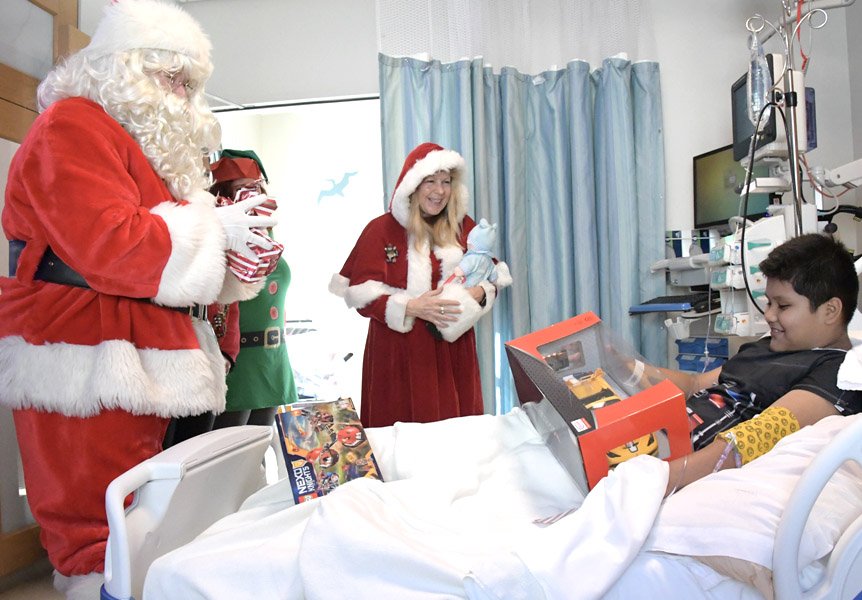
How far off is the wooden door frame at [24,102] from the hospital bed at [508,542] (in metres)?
1.20

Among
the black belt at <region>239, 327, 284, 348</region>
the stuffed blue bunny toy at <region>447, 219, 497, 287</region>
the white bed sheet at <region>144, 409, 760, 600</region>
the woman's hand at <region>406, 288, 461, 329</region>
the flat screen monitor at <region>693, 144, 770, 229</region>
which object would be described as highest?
the flat screen monitor at <region>693, 144, 770, 229</region>

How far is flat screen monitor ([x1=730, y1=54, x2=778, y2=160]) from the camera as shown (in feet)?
8.27

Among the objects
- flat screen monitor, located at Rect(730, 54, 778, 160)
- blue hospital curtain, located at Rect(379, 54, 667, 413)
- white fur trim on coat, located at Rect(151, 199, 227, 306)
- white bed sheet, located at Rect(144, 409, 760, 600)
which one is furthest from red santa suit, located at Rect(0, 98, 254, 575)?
flat screen monitor, located at Rect(730, 54, 778, 160)

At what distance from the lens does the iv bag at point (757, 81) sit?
2555 mm

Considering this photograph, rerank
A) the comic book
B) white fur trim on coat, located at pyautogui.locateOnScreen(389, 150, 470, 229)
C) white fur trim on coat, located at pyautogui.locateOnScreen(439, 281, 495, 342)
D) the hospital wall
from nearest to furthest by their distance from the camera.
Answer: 1. the comic book
2. white fur trim on coat, located at pyautogui.locateOnScreen(439, 281, 495, 342)
3. white fur trim on coat, located at pyautogui.locateOnScreen(389, 150, 470, 229)
4. the hospital wall

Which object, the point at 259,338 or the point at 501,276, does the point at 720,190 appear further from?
the point at 259,338

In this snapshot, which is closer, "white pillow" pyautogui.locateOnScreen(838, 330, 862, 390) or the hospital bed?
the hospital bed

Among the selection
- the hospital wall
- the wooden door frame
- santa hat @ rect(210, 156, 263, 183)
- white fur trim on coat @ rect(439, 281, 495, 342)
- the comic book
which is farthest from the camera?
the hospital wall

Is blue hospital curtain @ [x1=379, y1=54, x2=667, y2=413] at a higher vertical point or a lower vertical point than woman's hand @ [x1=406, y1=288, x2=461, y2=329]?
higher

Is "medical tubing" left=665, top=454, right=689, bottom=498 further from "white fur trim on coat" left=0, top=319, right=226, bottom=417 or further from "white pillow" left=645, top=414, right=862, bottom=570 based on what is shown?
"white fur trim on coat" left=0, top=319, right=226, bottom=417

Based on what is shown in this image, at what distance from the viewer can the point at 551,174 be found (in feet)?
11.0

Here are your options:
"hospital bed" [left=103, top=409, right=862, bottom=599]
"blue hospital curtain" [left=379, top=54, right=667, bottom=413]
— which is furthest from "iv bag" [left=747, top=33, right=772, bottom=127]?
"hospital bed" [left=103, top=409, right=862, bottom=599]

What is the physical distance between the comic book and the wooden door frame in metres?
1.29

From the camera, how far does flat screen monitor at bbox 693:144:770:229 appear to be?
10.2 feet
